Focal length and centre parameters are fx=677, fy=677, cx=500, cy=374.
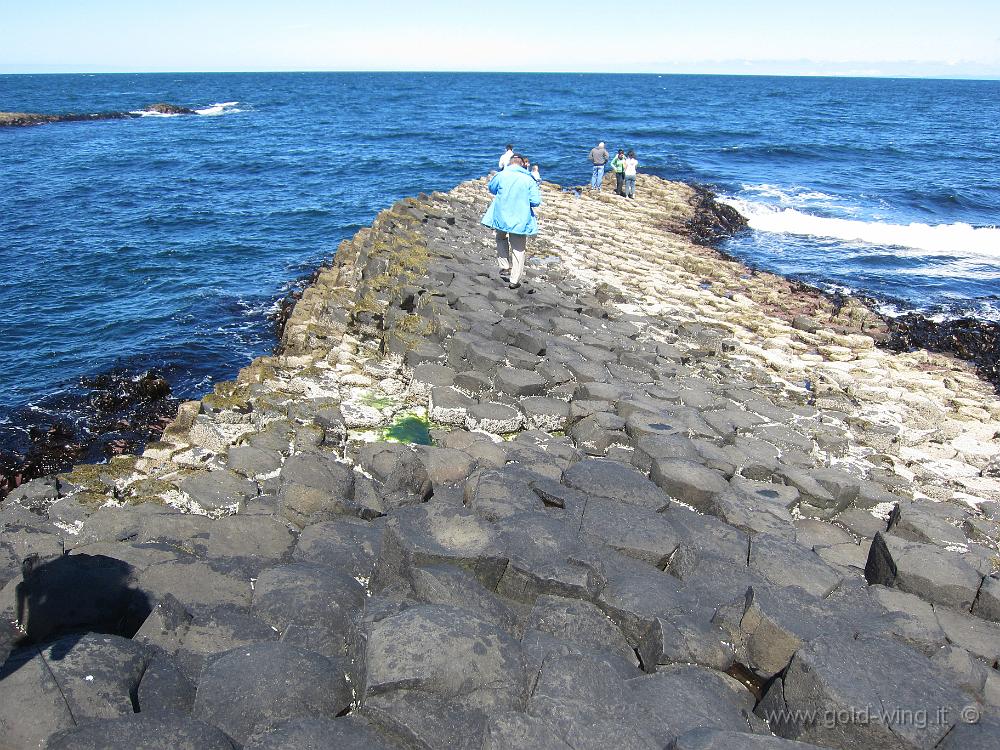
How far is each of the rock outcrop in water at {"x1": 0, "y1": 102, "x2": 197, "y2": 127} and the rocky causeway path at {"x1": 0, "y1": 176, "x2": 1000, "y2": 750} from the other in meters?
58.7

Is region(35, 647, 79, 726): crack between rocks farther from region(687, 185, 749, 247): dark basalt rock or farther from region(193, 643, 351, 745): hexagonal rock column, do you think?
region(687, 185, 749, 247): dark basalt rock

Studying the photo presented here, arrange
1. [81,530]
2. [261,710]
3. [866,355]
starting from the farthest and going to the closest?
[866,355], [81,530], [261,710]

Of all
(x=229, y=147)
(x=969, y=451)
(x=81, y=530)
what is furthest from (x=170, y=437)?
(x=229, y=147)

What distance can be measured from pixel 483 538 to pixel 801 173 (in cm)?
3531

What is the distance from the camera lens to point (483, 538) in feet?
15.2

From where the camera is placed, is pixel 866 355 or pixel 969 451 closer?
pixel 969 451

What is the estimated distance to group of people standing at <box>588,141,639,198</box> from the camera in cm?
2389

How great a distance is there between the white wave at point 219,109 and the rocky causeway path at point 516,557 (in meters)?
67.5

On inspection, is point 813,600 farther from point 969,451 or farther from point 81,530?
point 81,530

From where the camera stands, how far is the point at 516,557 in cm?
449

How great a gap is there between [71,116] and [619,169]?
55789 millimetres
